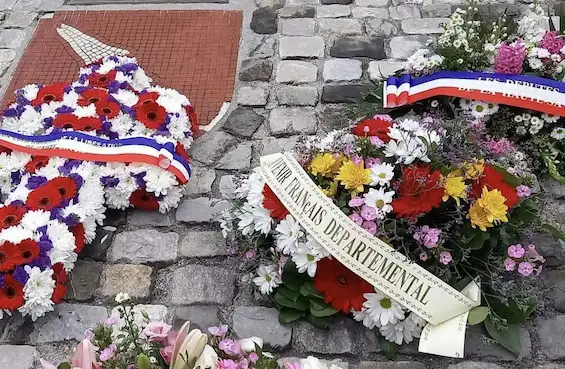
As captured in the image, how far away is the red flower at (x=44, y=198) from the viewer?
303cm

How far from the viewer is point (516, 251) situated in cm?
270

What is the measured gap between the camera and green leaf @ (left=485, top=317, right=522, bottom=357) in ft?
8.71

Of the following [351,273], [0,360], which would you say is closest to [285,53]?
[351,273]

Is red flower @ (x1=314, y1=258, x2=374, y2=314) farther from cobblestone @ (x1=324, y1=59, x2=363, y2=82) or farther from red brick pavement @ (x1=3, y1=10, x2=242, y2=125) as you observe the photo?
cobblestone @ (x1=324, y1=59, x2=363, y2=82)

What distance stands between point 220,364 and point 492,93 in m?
2.07

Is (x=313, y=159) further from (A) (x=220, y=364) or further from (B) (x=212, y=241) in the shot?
(A) (x=220, y=364)

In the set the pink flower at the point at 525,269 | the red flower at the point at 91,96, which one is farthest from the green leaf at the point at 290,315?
the red flower at the point at 91,96

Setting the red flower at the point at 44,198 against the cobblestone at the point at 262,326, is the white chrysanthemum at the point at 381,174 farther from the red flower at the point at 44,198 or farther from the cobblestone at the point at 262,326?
the red flower at the point at 44,198

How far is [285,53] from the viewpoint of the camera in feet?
14.0

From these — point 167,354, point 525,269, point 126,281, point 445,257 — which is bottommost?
point 126,281

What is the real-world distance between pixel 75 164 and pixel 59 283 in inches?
25.0

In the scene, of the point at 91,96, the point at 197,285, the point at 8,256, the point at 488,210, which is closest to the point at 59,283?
the point at 8,256

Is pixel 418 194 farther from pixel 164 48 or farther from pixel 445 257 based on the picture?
pixel 164 48

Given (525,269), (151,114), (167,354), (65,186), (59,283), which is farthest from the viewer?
(151,114)
